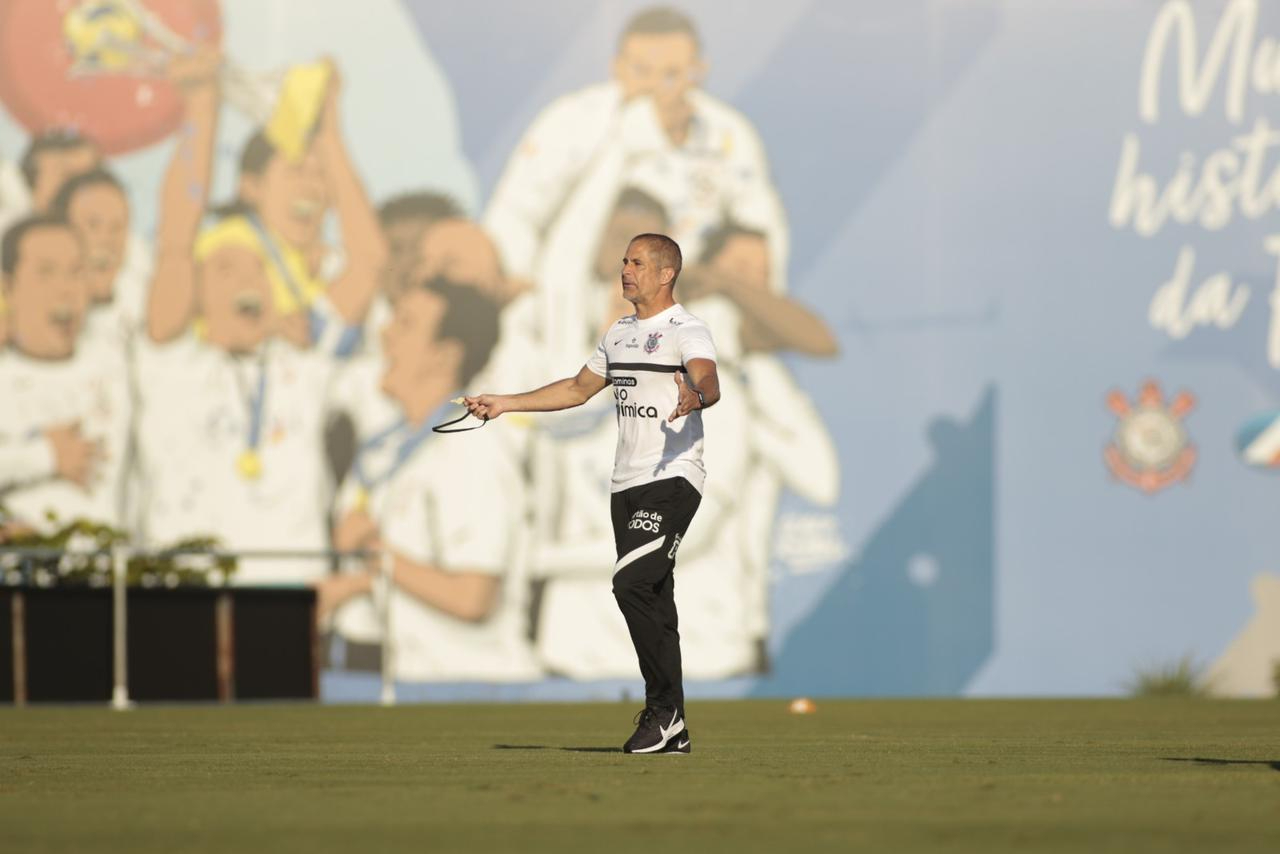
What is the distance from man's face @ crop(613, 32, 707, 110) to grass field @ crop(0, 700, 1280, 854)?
9.61 meters

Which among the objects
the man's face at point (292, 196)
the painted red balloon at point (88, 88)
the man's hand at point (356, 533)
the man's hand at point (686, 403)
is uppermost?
the painted red balloon at point (88, 88)

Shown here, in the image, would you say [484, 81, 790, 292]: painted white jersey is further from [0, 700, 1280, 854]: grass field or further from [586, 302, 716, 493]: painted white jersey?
[586, 302, 716, 493]: painted white jersey

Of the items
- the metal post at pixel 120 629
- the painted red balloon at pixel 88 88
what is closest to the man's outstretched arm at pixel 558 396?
the metal post at pixel 120 629

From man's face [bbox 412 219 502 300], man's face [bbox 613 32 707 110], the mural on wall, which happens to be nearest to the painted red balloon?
the mural on wall

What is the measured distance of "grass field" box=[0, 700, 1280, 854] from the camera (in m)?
4.71

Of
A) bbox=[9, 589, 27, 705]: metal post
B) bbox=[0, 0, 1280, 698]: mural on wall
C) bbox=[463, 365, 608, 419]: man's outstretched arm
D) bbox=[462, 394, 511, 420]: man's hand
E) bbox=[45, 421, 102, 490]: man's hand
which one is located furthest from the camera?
bbox=[45, 421, 102, 490]: man's hand

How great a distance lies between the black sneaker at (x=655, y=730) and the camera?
7.77 metres

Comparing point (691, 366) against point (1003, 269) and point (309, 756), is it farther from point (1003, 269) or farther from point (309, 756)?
point (1003, 269)

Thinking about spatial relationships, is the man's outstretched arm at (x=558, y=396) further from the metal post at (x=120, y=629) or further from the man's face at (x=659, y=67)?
the man's face at (x=659, y=67)

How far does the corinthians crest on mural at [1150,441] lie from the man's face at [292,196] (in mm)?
7231

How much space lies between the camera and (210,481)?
62.8 ft

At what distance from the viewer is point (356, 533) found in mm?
19094

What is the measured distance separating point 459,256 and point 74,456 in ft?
12.5

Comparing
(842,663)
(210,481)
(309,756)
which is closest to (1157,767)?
(309,756)
